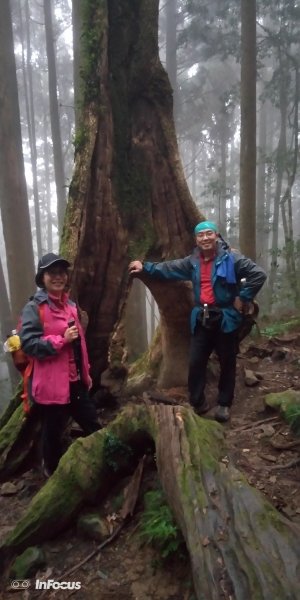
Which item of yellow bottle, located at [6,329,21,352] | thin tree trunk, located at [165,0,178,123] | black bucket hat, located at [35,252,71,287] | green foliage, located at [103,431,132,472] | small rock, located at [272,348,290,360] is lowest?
small rock, located at [272,348,290,360]

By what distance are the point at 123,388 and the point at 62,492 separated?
247cm

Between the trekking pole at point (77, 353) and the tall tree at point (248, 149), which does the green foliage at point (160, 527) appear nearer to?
the trekking pole at point (77, 353)

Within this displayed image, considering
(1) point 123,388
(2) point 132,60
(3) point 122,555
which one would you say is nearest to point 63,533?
(3) point 122,555

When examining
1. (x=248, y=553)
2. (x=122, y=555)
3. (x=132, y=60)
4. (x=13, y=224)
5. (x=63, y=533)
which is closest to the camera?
(x=248, y=553)

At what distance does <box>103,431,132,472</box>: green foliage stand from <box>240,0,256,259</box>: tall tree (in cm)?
720

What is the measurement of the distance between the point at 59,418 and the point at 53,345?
0.78 meters

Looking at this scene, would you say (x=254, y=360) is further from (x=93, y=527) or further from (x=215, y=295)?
(x=93, y=527)

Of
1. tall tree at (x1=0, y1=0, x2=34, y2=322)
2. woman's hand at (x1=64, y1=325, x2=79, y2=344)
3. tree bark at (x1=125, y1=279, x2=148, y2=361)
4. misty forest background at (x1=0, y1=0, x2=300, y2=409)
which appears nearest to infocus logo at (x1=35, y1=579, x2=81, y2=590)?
woman's hand at (x1=64, y1=325, x2=79, y2=344)

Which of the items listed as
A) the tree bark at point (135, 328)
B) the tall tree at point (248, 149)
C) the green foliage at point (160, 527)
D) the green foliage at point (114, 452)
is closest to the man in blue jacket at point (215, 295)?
the green foliage at point (114, 452)

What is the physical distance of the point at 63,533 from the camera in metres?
3.58

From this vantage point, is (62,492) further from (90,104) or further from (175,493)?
(90,104)

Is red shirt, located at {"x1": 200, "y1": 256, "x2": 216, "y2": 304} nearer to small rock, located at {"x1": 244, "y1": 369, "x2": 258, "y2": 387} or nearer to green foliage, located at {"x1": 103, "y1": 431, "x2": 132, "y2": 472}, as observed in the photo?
green foliage, located at {"x1": 103, "y1": 431, "x2": 132, "y2": 472}

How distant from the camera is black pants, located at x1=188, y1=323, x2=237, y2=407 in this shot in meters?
4.74

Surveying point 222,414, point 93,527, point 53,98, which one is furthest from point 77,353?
point 53,98
